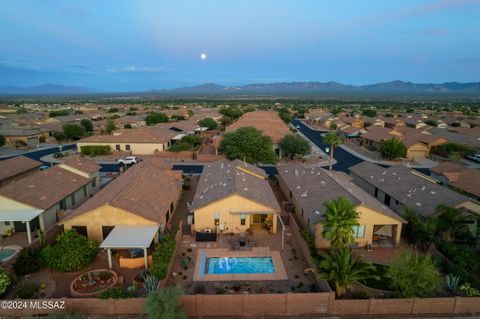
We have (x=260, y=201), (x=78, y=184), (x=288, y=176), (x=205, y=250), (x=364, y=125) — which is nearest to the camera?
(x=205, y=250)

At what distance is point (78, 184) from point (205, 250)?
1823cm

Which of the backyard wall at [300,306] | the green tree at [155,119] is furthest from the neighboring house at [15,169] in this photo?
the green tree at [155,119]

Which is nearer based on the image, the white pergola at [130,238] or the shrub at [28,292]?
the shrub at [28,292]

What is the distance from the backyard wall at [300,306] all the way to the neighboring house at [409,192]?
35.6ft

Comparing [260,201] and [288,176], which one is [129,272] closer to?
[260,201]

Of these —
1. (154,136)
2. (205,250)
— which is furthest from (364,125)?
(205,250)

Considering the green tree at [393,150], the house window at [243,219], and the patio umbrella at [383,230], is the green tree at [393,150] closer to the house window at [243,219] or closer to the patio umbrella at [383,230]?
the patio umbrella at [383,230]

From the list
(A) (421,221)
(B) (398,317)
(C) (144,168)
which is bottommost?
(B) (398,317)

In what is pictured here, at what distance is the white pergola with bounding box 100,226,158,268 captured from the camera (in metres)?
20.6

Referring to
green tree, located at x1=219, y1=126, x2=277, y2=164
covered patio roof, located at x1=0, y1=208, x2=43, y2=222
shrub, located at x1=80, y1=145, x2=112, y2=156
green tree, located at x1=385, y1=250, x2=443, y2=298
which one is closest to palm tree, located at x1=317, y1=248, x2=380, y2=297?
green tree, located at x1=385, y1=250, x2=443, y2=298

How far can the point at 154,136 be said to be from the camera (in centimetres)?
6406

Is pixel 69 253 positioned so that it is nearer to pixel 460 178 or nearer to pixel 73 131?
pixel 460 178

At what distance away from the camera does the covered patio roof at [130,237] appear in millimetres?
20670

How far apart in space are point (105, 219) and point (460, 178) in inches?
1593
